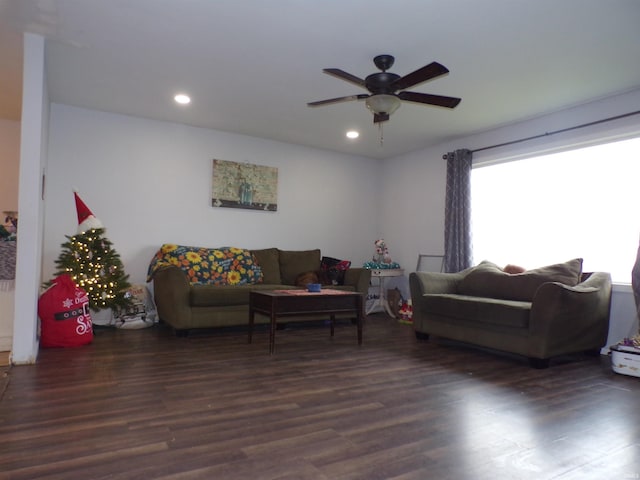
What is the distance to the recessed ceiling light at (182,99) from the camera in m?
4.32

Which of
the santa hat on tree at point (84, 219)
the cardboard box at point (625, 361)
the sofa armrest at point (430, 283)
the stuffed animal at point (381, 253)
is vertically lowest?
the cardboard box at point (625, 361)

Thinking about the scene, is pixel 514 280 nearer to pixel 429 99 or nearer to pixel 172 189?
pixel 429 99

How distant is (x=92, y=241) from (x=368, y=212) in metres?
3.94

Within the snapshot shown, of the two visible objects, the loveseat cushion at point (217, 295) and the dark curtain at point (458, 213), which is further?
the dark curtain at point (458, 213)

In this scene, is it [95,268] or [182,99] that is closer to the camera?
[95,268]

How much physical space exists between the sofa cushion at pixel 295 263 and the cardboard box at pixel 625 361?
3.30 metres

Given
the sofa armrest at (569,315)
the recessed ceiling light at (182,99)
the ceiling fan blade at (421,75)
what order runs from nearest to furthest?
the ceiling fan blade at (421,75)
the sofa armrest at (569,315)
the recessed ceiling light at (182,99)

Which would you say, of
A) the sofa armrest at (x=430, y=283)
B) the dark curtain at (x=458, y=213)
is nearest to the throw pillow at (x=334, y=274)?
the sofa armrest at (x=430, y=283)

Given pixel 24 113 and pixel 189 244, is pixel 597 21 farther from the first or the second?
pixel 189 244

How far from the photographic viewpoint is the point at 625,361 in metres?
3.26

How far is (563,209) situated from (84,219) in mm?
4817

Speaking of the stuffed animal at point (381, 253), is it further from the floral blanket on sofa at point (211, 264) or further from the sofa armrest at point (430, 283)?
the floral blanket on sofa at point (211, 264)

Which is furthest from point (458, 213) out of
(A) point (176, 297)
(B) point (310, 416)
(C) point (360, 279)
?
(B) point (310, 416)

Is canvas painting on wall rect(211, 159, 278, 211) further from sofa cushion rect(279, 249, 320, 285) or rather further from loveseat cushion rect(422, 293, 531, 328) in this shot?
loveseat cushion rect(422, 293, 531, 328)
